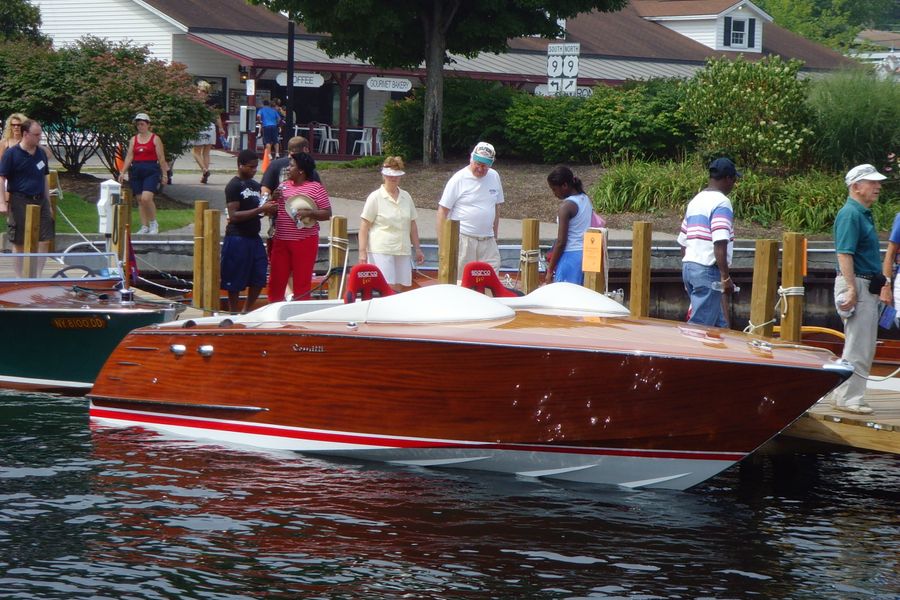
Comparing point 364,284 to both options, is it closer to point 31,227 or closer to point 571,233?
point 571,233

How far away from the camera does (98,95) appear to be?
20156 mm

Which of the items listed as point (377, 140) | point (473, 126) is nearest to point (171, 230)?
point (473, 126)

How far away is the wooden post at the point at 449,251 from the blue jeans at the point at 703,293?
93.9 inches

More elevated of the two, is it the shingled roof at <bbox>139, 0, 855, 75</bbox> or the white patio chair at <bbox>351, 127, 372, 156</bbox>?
the shingled roof at <bbox>139, 0, 855, 75</bbox>

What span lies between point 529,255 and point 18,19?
1053 inches

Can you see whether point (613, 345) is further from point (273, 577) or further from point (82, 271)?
point (82, 271)

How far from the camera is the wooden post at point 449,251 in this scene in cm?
1191

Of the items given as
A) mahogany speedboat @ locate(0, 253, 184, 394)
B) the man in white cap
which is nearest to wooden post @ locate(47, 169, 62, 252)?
mahogany speedboat @ locate(0, 253, 184, 394)

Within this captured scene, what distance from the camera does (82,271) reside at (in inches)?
466

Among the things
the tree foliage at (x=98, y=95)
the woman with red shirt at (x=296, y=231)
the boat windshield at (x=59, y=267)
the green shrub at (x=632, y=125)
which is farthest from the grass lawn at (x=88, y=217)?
the green shrub at (x=632, y=125)

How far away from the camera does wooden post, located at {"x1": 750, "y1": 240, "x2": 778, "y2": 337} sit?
10.8m

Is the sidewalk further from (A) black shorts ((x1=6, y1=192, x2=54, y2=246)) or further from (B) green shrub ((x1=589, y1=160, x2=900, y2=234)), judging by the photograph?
(A) black shorts ((x1=6, y1=192, x2=54, y2=246))

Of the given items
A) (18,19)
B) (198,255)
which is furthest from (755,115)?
(18,19)

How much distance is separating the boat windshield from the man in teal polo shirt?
20.6ft
